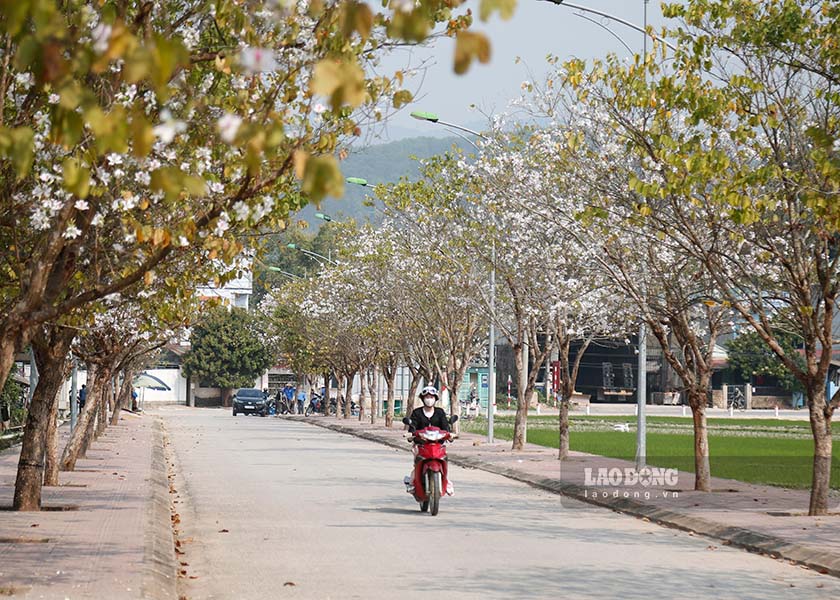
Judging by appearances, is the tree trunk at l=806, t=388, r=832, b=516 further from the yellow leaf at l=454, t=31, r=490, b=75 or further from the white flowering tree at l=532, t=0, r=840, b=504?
the yellow leaf at l=454, t=31, r=490, b=75

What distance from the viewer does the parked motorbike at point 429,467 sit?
18938 millimetres

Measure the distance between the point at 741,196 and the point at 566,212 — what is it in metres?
7.79

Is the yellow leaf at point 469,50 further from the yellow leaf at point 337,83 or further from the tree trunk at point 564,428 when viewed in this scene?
the tree trunk at point 564,428

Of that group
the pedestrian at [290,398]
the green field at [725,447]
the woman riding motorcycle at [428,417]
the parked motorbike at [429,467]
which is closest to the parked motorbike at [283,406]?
the pedestrian at [290,398]

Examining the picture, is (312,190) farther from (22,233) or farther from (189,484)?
(189,484)

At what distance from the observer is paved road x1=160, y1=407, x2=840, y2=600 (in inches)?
464

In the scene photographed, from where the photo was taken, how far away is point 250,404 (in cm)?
8162

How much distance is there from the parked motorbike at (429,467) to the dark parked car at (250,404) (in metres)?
62.6

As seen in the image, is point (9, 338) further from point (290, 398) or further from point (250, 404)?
point (290, 398)

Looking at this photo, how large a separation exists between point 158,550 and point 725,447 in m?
30.6

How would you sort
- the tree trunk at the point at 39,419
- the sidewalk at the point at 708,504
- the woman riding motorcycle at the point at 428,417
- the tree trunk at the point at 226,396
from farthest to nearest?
the tree trunk at the point at 226,396
the woman riding motorcycle at the point at 428,417
the tree trunk at the point at 39,419
the sidewalk at the point at 708,504

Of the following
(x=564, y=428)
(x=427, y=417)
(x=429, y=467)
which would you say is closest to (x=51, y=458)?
(x=427, y=417)

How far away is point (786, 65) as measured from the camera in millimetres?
17375

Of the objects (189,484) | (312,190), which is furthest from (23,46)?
(189,484)
